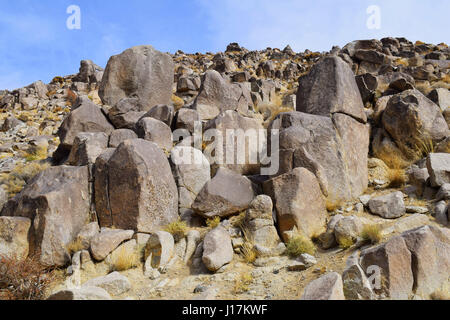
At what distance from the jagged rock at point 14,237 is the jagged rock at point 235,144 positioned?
4695mm

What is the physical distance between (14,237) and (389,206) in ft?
26.4

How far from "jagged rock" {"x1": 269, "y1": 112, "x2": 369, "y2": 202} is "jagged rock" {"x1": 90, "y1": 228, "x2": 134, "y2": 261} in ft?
12.9

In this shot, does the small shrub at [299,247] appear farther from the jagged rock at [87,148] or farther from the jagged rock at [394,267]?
the jagged rock at [87,148]

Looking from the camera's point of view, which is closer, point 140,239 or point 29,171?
point 140,239

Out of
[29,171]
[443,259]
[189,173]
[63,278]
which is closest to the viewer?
[443,259]

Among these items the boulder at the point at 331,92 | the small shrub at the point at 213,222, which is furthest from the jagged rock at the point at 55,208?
the boulder at the point at 331,92

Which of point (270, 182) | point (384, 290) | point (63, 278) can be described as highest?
point (270, 182)

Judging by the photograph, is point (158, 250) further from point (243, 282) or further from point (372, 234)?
point (372, 234)

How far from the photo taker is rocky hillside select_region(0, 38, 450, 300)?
5543 mm

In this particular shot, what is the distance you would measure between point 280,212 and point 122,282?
340 cm

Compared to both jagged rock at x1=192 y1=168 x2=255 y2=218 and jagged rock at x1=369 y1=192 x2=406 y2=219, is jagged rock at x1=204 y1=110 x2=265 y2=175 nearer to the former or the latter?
jagged rock at x1=192 y1=168 x2=255 y2=218
